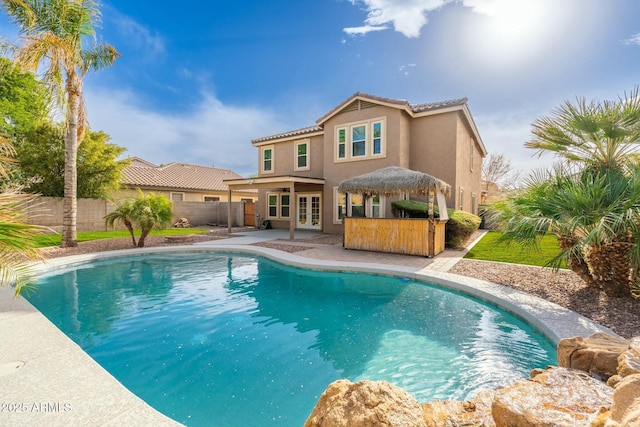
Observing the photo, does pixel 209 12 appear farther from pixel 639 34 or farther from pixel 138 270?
pixel 639 34

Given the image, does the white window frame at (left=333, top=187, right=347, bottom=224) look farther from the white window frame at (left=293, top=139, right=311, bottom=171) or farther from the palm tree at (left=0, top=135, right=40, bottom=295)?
the palm tree at (left=0, top=135, right=40, bottom=295)

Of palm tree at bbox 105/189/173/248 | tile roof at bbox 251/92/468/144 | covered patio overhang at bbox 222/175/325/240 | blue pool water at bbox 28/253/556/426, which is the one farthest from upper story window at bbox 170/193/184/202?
blue pool water at bbox 28/253/556/426

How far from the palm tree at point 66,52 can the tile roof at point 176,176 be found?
10.2 meters

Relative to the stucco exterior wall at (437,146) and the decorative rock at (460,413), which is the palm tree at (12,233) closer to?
the decorative rock at (460,413)

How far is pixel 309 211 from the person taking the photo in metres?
19.7

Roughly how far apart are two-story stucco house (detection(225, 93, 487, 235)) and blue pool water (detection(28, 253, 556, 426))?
7.18 metres

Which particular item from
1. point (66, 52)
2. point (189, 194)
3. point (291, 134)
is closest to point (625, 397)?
point (66, 52)

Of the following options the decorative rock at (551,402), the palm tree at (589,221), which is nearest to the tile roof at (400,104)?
the palm tree at (589,221)

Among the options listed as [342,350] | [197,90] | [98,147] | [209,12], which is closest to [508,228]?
[342,350]

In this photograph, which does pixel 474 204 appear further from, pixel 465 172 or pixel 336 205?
pixel 336 205

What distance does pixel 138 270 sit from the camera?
9.85m

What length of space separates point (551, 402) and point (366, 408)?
124 centimetres

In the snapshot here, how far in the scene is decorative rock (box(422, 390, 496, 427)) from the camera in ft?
6.61

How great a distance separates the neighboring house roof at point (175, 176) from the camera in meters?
23.0
